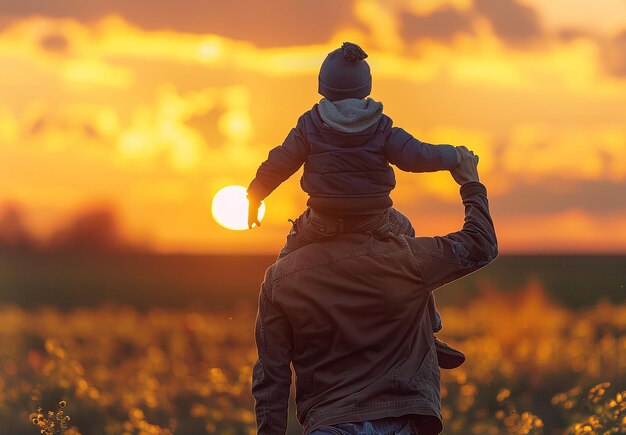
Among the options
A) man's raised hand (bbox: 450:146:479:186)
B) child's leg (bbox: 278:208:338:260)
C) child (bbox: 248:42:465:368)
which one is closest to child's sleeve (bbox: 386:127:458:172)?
child (bbox: 248:42:465:368)

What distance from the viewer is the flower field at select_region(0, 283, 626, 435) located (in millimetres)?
8781

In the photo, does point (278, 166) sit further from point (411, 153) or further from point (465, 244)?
point (465, 244)

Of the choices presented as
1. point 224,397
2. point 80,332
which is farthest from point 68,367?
point 80,332

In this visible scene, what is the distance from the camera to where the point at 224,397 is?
9.35 metres

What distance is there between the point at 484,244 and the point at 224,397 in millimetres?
4829

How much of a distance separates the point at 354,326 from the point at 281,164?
2.40 feet

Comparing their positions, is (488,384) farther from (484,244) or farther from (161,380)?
(484,244)

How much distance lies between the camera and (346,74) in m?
4.76

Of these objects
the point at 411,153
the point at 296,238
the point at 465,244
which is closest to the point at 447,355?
the point at 465,244

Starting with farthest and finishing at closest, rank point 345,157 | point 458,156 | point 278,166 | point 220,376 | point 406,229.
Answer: point 220,376, point 406,229, point 458,156, point 278,166, point 345,157

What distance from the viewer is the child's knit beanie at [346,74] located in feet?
15.6

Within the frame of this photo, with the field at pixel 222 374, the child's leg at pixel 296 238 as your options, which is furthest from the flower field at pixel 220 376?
the child's leg at pixel 296 238

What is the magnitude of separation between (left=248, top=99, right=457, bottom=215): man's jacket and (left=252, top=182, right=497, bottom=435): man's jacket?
0.21 meters

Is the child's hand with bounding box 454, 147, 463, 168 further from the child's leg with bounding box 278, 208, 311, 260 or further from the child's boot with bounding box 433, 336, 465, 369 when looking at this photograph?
the child's boot with bounding box 433, 336, 465, 369
